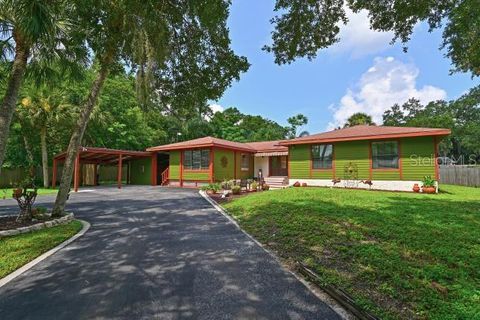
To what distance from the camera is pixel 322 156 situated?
17.0 metres

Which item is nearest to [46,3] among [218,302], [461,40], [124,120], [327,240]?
[218,302]

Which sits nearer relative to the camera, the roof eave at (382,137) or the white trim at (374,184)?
the roof eave at (382,137)

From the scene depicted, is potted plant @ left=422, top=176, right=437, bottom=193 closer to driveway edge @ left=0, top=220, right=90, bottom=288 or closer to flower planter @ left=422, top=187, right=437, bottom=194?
flower planter @ left=422, top=187, right=437, bottom=194

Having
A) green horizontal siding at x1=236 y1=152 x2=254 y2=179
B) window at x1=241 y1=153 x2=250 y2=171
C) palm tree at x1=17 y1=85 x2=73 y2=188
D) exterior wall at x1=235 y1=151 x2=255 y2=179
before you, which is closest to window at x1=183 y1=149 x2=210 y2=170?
exterior wall at x1=235 y1=151 x2=255 y2=179

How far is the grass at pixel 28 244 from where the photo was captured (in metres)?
4.66

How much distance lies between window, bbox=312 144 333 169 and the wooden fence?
31.5 feet

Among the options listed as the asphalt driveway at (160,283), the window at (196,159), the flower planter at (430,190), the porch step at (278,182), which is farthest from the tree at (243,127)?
the asphalt driveway at (160,283)

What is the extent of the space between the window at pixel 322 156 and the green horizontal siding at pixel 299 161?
1.23 ft

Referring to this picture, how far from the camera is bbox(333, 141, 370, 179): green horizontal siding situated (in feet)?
50.8

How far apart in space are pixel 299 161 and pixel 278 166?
455 cm

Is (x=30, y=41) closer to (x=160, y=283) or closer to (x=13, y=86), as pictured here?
(x=13, y=86)

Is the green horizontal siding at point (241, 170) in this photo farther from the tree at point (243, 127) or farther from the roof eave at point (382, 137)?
the tree at point (243, 127)

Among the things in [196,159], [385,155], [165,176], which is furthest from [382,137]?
[165,176]

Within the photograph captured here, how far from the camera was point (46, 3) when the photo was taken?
5324mm
